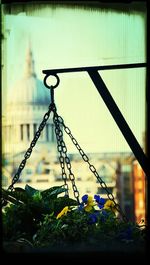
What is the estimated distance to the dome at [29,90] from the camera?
209 cm

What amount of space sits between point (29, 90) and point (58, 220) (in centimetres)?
85

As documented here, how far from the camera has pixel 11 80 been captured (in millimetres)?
2100

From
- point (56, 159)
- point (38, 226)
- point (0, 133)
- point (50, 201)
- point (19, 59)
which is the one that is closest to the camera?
point (0, 133)

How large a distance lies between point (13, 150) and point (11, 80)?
0.31 meters

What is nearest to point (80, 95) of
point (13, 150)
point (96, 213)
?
point (13, 150)

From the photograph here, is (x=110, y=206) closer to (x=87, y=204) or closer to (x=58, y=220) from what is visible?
(x=87, y=204)

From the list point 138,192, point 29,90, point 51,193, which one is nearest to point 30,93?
point 29,90

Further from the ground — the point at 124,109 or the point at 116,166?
the point at 124,109

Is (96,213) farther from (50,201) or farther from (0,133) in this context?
(0,133)

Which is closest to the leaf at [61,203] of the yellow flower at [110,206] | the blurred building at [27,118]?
the yellow flower at [110,206]

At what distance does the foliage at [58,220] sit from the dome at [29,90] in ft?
1.46

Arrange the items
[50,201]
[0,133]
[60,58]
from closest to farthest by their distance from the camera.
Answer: [0,133] < [50,201] < [60,58]

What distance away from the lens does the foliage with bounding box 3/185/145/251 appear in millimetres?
1358

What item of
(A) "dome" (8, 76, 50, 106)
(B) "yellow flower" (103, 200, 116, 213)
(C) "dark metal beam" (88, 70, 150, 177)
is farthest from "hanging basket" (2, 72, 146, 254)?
(A) "dome" (8, 76, 50, 106)
